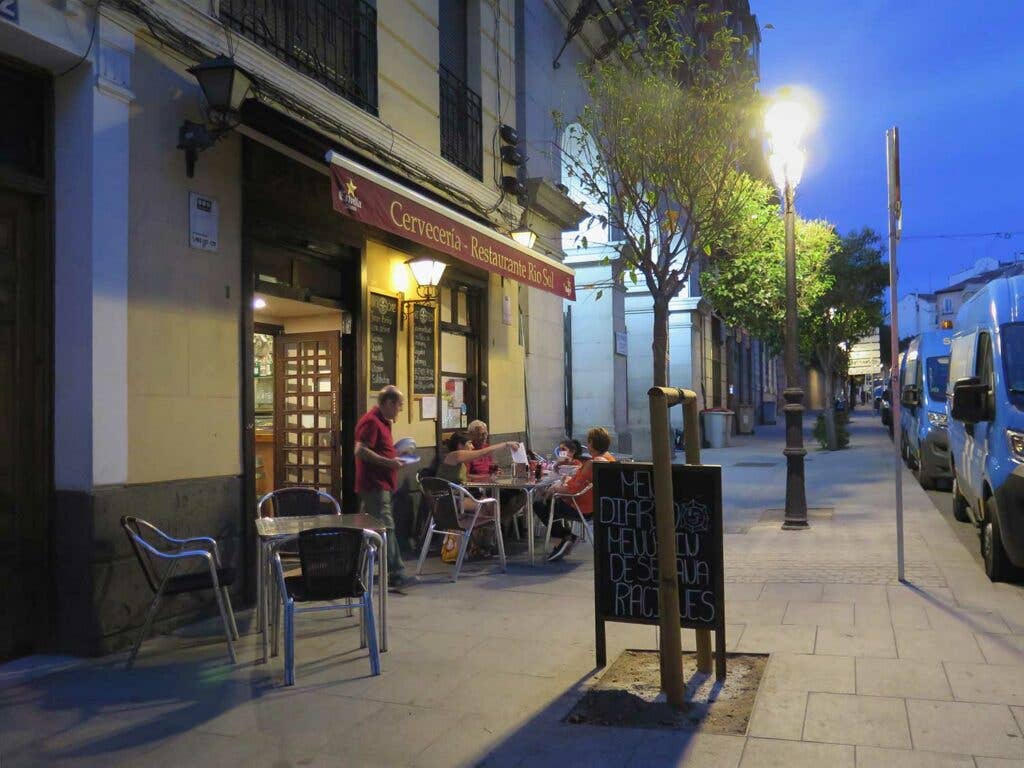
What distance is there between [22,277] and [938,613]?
6.30 m

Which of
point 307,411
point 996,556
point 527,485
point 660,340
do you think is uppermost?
point 660,340

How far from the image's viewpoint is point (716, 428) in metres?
24.3

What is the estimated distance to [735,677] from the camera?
15.5 feet

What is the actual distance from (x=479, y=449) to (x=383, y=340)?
1.49 metres

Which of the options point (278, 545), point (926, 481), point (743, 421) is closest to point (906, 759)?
point (278, 545)

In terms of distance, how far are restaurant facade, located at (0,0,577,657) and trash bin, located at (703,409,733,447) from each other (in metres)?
15.9

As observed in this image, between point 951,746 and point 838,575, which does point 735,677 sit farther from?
point 838,575

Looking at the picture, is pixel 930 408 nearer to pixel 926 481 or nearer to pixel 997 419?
pixel 926 481

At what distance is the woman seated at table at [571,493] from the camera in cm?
787

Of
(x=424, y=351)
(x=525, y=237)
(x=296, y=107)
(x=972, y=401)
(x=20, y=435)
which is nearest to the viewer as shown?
(x=20, y=435)

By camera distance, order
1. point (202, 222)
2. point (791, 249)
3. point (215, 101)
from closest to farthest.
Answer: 1. point (215, 101)
2. point (202, 222)
3. point (791, 249)

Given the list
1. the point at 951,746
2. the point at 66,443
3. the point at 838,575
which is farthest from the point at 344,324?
the point at 951,746

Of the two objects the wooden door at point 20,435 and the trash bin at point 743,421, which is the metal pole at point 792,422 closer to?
the wooden door at point 20,435

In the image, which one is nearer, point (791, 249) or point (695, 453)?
point (695, 453)
